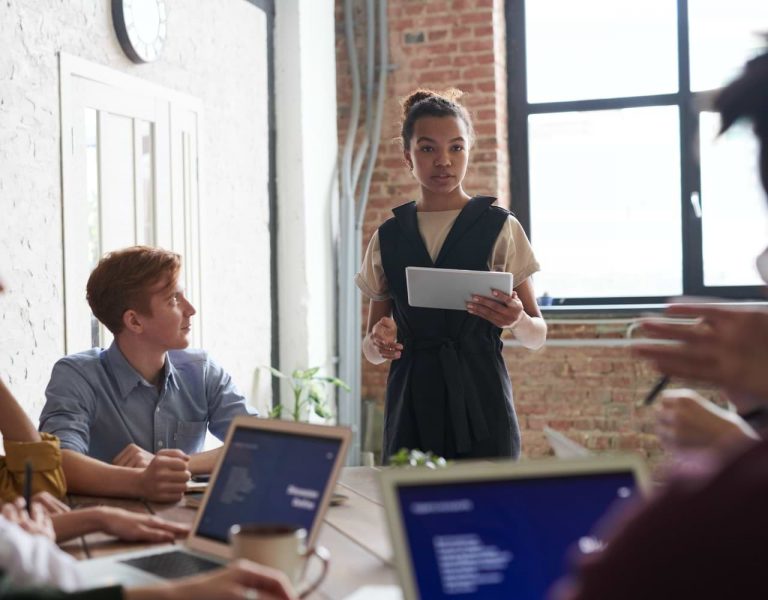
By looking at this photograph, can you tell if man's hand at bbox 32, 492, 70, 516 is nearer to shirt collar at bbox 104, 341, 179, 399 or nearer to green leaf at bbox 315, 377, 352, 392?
shirt collar at bbox 104, 341, 179, 399

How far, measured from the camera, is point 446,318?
2898 mm

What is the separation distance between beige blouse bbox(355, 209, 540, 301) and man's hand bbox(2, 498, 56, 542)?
1.48 meters

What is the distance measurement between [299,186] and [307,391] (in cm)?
105

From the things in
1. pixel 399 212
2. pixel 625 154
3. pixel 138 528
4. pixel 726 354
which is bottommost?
pixel 138 528

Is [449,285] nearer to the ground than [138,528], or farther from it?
farther from it

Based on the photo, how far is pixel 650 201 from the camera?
18.0 feet

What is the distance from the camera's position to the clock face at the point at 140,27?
384 cm

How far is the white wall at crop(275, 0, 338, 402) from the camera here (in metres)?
5.21

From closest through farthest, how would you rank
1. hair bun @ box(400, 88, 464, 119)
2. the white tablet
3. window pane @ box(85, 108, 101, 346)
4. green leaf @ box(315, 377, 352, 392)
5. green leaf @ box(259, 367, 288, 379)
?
the white tablet < hair bun @ box(400, 88, 464, 119) < window pane @ box(85, 108, 101, 346) < green leaf @ box(259, 367, 288, 379) < green leaf @ box(315, 377, 352, 392)

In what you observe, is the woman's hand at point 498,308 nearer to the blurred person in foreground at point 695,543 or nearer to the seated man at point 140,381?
the seated man at point 140,381

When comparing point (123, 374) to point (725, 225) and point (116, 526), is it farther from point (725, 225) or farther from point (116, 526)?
point (725, 225)

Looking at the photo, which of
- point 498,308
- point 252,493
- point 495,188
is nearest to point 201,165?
point 495,188

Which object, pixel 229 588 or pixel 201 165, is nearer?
pixel 229 588

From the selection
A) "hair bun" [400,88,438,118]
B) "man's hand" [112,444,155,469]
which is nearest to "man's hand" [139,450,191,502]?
"man's hand" [112,444,155,469]
